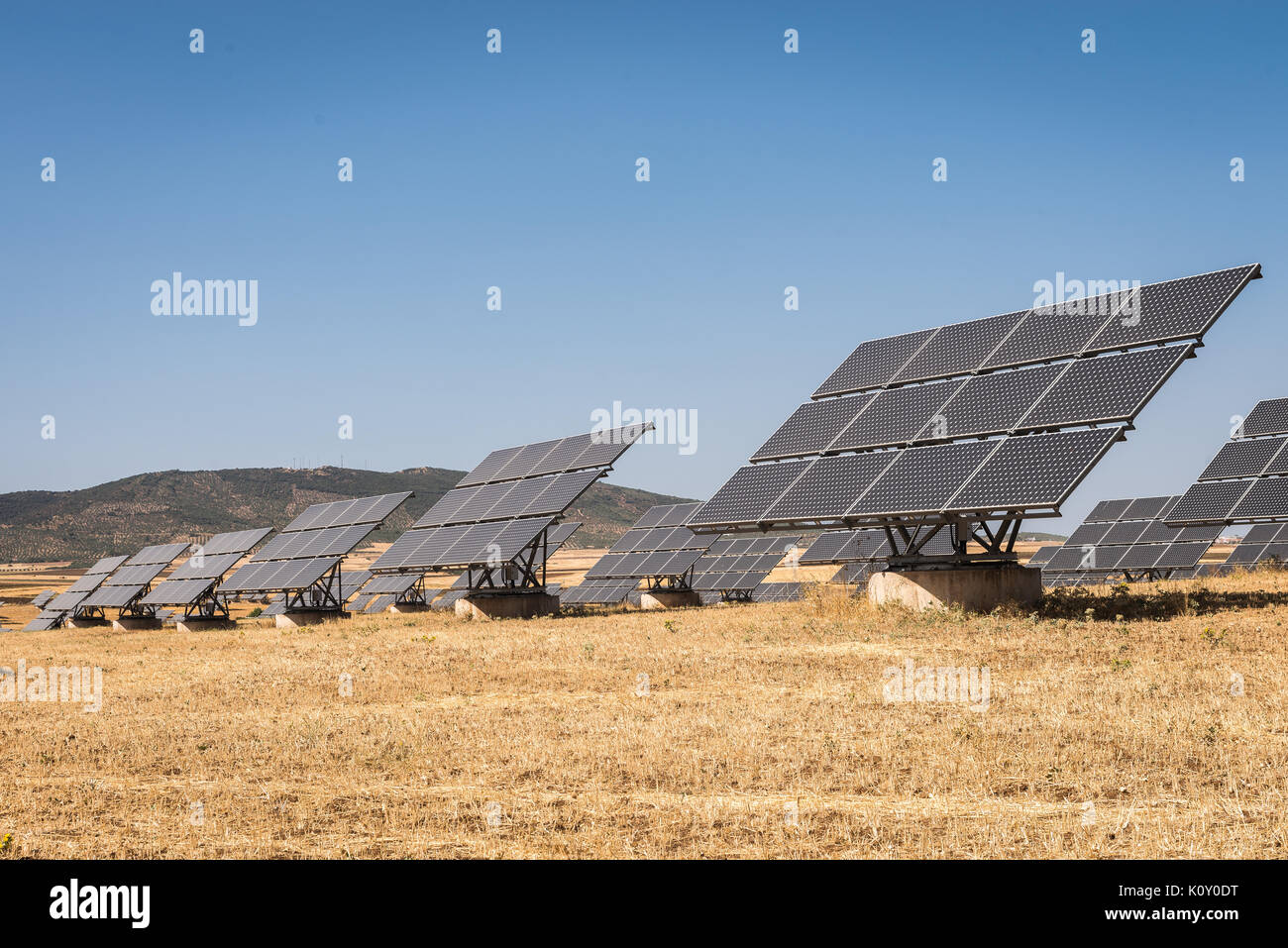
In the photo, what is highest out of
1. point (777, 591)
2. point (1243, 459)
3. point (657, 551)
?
point (1243, 459)

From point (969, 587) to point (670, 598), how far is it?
26.3 metres

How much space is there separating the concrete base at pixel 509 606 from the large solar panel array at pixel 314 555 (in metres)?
8.51

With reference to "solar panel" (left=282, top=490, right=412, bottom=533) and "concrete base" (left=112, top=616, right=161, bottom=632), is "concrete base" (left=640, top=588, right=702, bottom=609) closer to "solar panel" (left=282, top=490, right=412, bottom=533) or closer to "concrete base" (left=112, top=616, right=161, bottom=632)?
"solar panel" (left=282, top=490, right=412, bottom=533)

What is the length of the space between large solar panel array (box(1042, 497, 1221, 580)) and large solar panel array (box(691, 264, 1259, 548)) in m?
21.8

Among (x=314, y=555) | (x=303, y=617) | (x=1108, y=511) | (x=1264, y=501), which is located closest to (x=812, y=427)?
(x=1264, y=501)

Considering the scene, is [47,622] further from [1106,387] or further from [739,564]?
[1106,387]

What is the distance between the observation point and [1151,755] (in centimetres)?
905

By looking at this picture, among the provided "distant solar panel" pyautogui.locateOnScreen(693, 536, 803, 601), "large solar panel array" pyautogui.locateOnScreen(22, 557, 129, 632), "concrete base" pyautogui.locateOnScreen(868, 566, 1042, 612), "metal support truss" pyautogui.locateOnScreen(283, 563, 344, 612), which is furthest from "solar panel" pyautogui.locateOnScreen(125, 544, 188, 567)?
"concrete base" pyautogui.locateOnScreen(868, 566, 1042, 612)

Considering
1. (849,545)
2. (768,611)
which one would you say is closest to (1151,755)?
(768,611)

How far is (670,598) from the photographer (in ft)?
153

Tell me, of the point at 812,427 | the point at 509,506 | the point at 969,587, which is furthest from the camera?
the point at 509,506

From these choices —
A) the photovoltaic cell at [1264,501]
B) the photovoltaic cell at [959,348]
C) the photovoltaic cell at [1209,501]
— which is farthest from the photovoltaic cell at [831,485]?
the photovoltaic cell at [1264,501]

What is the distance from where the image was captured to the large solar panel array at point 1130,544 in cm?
4424

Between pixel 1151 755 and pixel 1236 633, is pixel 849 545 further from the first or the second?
pixel 1151 755
